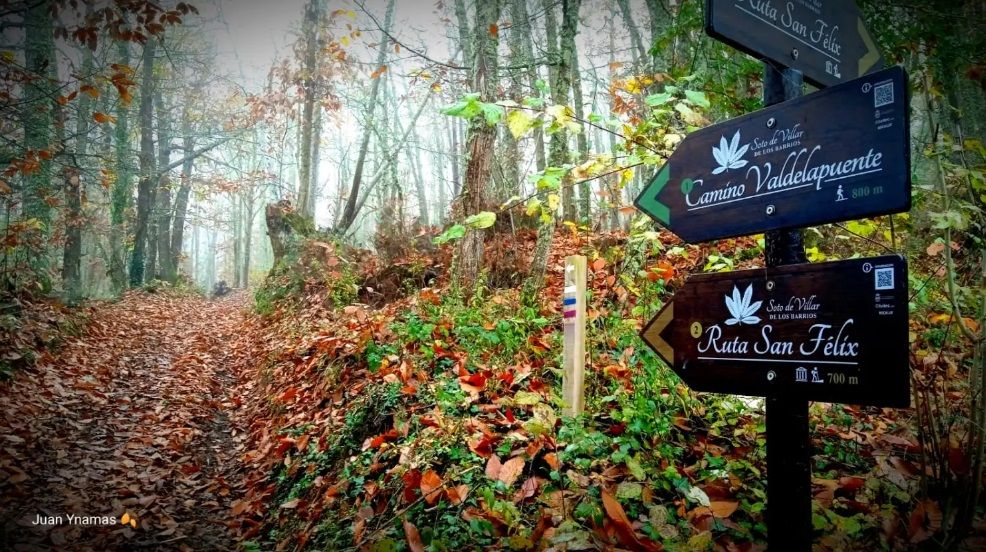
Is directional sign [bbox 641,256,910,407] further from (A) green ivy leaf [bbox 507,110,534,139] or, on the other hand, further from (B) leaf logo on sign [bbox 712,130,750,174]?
(A) green ivy leaf [bbox 507,110,534,139]

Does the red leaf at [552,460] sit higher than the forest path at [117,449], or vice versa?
the red leaf at [552,460]

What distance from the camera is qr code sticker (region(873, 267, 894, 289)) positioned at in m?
1.46

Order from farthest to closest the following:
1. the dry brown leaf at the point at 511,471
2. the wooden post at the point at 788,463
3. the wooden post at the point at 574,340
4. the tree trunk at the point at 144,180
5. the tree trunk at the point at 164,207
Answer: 1. the tree trunk at the point at 164,207
2. the tree trunk at the point at 144,180
3. the wooden post at the point at 574,340
4. the dry brown leaf at the point at 511,471
5. the wooden post at the point at 788,463

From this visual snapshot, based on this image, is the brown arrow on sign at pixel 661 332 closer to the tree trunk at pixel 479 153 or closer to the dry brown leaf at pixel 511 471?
the dry brown leaf at pixel 511 471

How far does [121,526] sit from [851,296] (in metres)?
5.12

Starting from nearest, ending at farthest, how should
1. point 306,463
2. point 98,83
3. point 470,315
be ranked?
A: point 306,463 → point 98,83 → point 470,315

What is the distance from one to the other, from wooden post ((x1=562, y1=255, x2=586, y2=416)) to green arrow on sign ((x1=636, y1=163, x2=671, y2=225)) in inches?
63.0

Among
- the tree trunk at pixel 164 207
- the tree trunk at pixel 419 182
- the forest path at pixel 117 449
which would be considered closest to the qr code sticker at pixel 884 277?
the forest path at pixel 117 449

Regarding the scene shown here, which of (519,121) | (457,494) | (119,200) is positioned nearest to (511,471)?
(457,494)

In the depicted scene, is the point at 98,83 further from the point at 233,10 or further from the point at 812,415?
the point at 233,10

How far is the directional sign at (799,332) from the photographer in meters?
1.46

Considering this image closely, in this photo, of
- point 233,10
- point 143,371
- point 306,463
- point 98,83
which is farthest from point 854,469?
point 233,10

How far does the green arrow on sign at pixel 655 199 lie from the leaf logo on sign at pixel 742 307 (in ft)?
1.53

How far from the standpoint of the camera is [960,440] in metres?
2.75
